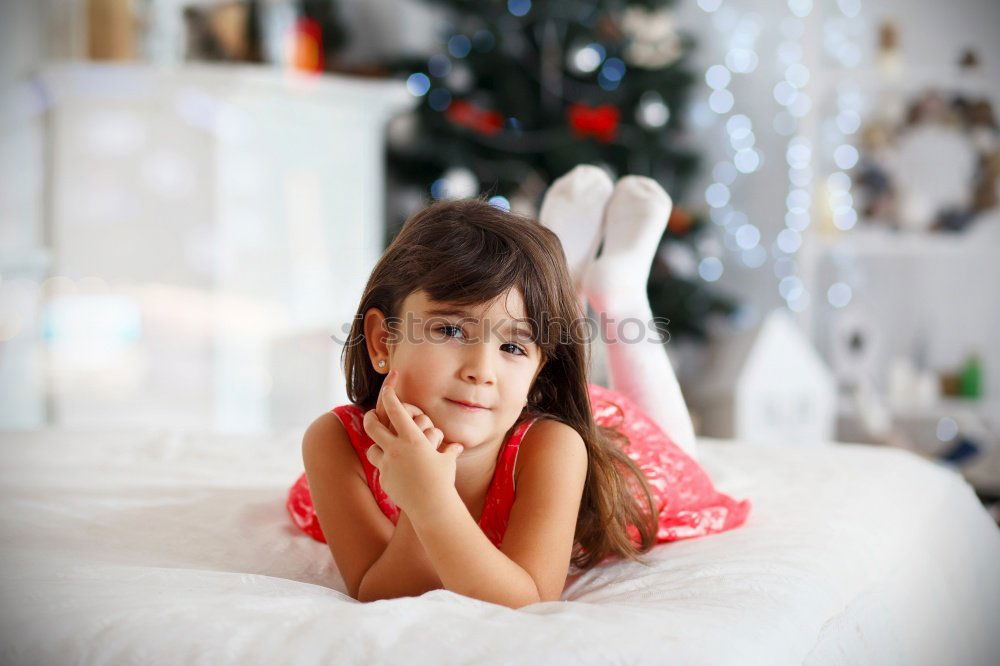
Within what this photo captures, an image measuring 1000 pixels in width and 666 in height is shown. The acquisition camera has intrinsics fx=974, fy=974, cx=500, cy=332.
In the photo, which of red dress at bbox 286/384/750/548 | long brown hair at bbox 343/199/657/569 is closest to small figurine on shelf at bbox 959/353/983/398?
red dress at bbox 286/384/750/548

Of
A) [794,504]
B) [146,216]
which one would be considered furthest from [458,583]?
[146,216]

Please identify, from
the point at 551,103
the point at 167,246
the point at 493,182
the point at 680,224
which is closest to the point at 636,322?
the point at 493,182

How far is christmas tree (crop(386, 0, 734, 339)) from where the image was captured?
3201 millimetres

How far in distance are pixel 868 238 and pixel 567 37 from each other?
1188 mm

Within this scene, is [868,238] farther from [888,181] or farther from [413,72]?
[413,72]

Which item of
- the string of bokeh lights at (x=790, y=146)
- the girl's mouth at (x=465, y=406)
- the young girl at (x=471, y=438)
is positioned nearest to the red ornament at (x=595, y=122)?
the string of bokeh lights at (x=790, y=146)

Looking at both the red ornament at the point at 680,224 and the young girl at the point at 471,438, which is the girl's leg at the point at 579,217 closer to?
the young girl at the point at 471,438

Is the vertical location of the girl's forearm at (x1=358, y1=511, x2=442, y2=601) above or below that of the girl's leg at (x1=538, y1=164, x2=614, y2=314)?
below

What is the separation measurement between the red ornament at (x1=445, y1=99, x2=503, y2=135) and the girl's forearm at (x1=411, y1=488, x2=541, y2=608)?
99.1 inches

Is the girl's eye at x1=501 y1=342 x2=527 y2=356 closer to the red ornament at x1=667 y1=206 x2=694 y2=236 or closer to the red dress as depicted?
the red dress

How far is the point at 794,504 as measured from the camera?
3.92 feet

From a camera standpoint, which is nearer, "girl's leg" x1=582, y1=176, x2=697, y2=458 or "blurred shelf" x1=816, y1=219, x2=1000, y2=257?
"girl's leg" x1=582, y1=176, x2=697, y2=458

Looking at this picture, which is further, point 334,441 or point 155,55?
point 155,55

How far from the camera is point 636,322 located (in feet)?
4.41
